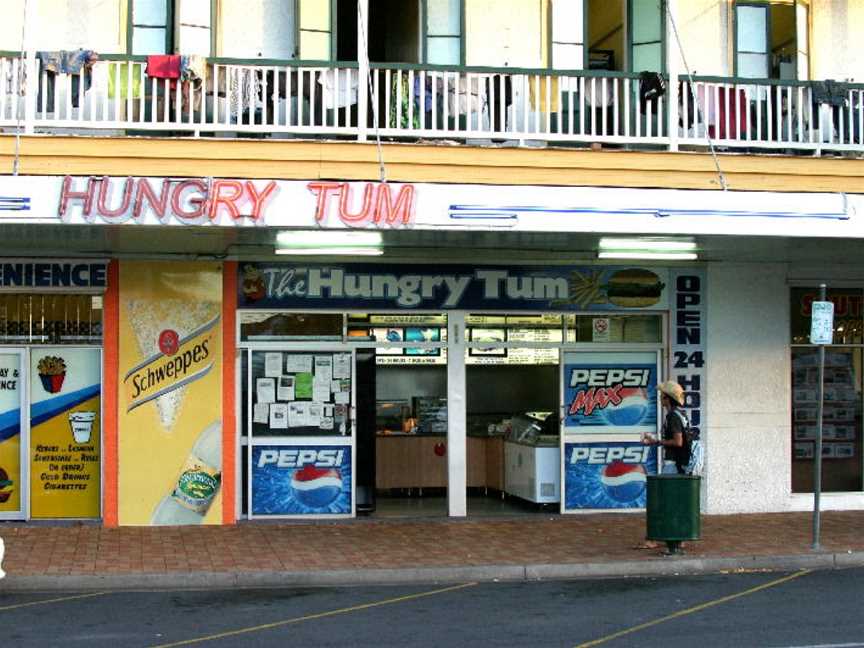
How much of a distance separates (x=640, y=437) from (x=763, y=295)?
2342 millimetres

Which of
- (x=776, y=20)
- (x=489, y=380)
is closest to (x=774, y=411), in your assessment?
(x=489, y=380)

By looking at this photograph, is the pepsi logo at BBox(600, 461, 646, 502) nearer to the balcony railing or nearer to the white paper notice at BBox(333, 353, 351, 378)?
the white paper notice at BBox(333, 353, 351, 378)

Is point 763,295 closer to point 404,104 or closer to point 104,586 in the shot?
point 404,104

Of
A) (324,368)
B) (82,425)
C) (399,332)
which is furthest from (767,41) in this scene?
(82,425)

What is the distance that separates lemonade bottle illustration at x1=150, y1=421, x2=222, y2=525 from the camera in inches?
569

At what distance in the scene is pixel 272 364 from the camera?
14.9 m

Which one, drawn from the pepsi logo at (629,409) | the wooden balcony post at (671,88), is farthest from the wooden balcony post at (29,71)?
the pepsi logo at (629,409)

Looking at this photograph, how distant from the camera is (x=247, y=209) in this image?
39.7ft

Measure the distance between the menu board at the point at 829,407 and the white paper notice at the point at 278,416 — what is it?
6.35 m

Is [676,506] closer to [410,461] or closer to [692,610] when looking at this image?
[692,610]

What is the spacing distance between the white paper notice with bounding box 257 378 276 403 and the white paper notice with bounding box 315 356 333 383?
53 centimetres

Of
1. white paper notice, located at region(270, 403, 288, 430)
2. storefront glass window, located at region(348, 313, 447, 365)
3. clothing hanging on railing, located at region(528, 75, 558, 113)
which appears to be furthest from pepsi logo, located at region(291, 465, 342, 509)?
clothing hanging on railing, located at region(528, 75, 558, 113)

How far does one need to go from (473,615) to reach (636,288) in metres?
6.51

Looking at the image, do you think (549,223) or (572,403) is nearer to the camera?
(549,223)
